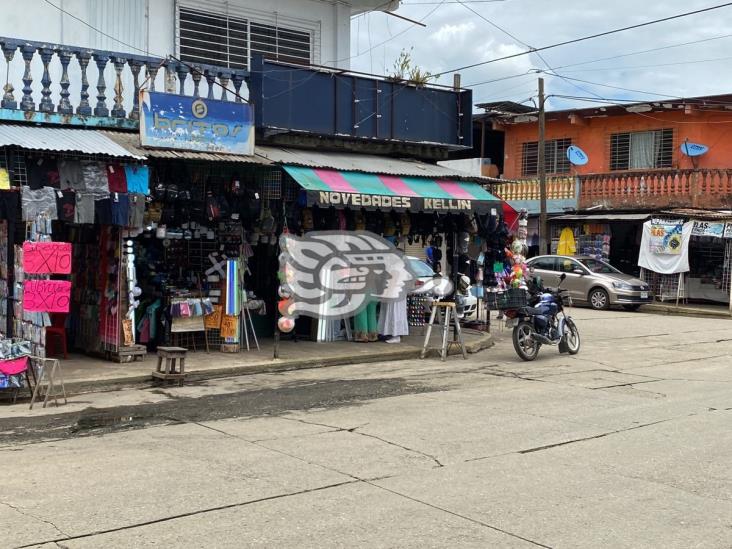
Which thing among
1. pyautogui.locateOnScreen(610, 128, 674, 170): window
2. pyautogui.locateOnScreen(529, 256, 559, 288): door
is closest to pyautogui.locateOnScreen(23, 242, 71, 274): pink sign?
pyautogui.locateOnScreen(529, 256, 559, 288): door

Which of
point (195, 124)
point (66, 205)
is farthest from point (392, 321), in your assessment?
point (66, 205)

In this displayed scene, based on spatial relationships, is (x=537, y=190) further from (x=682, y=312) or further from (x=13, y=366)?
(x=13, y=366)

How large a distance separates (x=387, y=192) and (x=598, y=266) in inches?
562

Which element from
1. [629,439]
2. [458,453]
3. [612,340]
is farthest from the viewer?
[612,340]

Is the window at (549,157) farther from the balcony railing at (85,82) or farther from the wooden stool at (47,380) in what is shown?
the wooden stool at (47,380)

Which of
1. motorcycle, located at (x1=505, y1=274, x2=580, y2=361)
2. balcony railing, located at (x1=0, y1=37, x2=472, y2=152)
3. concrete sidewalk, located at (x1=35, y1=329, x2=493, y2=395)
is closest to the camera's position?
concrete sidewalk, located at (x1=35, y1=329, x2=493, y2=395)

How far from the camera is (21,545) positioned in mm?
4562

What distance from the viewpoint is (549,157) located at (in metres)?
30.6

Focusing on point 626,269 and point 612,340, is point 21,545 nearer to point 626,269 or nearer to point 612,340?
point 612,340

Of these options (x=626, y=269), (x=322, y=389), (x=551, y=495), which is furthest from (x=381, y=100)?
(x=626, y=269)

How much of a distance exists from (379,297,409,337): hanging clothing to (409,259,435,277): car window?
5.55 ft

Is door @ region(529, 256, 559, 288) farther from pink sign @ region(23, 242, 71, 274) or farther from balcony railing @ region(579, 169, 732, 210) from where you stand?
pink sign @ region(23, 242, 71, 274)

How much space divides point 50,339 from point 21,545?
7.94m

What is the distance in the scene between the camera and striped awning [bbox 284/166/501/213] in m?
12.0
